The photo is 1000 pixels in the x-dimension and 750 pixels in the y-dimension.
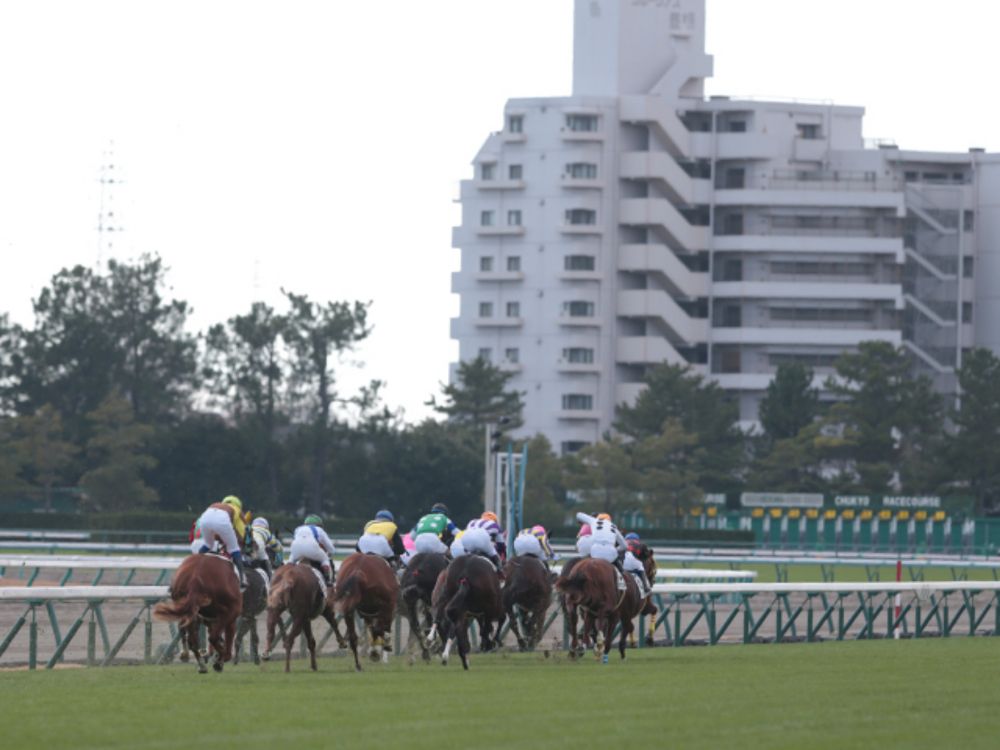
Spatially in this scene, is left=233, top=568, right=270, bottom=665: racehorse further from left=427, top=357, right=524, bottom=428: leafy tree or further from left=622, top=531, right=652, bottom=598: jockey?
left=427, top=357, right=524, bottom=428: leafy tree

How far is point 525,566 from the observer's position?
21219 mm

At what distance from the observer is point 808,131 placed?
98000 millimetres

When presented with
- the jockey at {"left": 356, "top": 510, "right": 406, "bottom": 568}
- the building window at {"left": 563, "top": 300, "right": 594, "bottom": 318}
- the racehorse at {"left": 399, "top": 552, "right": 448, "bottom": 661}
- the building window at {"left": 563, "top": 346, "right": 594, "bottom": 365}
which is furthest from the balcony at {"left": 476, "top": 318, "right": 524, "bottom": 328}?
the jockey at {"left": 356, "top": 510, "right": 406, "bottom": 568}

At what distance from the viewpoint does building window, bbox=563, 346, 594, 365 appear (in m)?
94.2

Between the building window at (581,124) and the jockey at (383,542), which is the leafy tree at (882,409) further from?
the jockey at (383,542)

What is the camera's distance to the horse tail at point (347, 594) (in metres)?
18.9

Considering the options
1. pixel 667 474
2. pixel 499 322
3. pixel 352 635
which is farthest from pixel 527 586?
pixel 499 322

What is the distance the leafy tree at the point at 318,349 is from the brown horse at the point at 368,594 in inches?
2289

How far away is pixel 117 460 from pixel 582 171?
102 ft

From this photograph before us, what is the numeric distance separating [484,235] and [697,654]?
74756 mm

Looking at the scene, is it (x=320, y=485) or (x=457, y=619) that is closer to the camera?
(x=457, y=619)

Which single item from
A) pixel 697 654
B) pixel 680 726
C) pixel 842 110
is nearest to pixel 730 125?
pixel 842 110

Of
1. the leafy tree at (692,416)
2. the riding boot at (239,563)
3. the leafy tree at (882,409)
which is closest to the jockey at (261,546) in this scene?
the riding boot at (239,563)

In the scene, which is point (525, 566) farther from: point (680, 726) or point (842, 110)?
point (842, 110)
